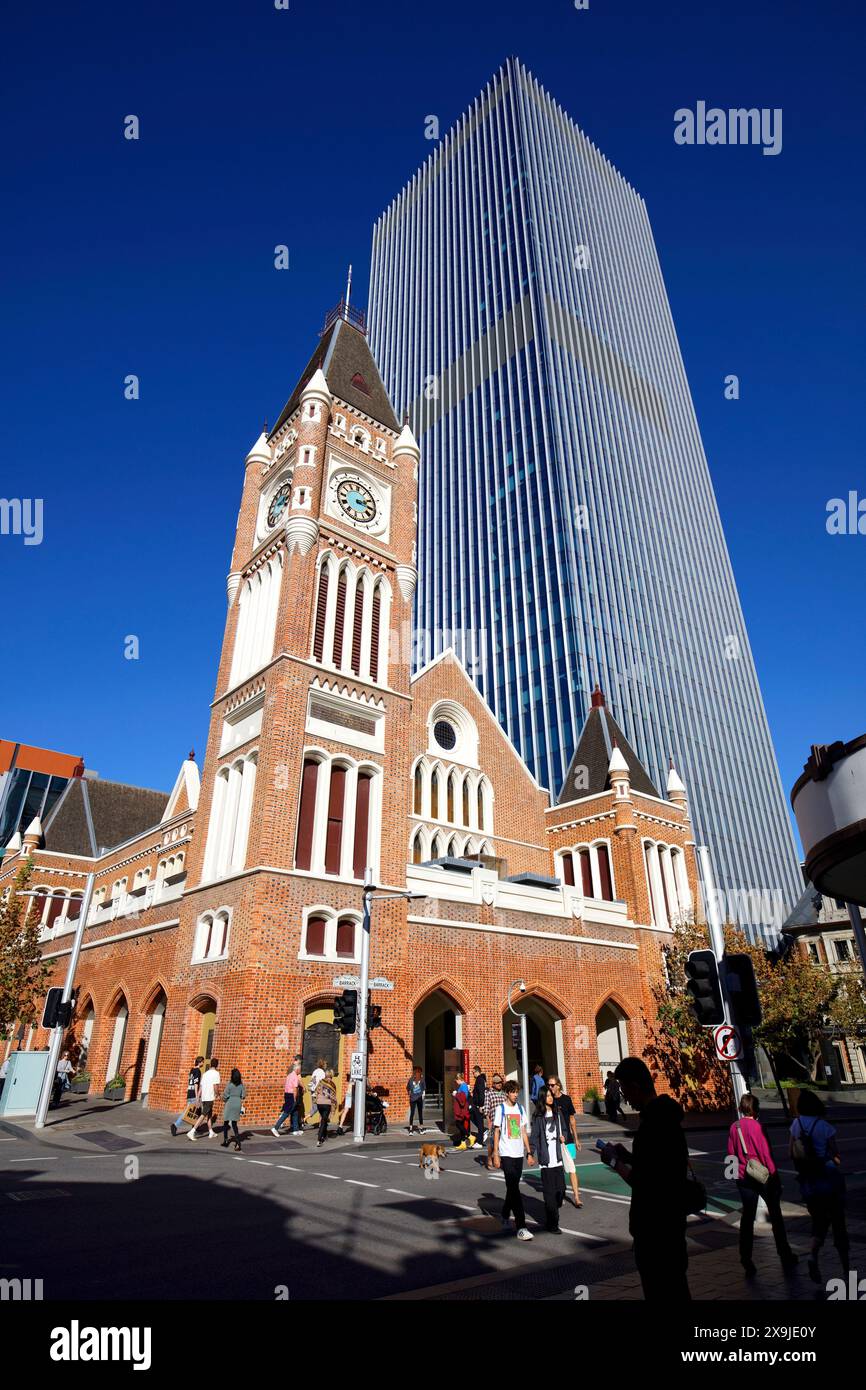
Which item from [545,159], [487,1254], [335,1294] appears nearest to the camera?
[335,1294]

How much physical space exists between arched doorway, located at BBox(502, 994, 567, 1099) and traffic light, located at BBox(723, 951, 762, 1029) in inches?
736

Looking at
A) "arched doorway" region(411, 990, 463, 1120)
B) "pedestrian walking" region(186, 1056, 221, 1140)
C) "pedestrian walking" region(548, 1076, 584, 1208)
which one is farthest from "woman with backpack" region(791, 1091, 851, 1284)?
"arched doorway" region(411, 990, 463, 1120)

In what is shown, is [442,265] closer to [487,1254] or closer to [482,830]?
[482,830]

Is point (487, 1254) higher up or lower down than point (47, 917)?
lower down

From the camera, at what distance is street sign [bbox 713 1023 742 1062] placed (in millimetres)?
9844

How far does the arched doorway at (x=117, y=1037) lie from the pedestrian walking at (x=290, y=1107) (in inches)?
511

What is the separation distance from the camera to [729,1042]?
10.0 meters

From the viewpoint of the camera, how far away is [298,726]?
24.4m

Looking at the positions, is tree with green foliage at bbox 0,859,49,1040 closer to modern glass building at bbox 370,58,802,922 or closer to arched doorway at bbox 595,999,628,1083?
arched doorway at bbox 595,999,628,1083

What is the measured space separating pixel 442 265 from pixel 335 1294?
123 m

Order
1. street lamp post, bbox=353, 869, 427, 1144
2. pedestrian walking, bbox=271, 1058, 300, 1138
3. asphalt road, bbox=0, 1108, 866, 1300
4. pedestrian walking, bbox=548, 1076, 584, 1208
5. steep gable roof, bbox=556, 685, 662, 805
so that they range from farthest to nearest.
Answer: steep gable roof, bbox=556, 685, 662, 805 < pedestrian walking, bbox=271, 1058, 300, 1138 < street lamp post, bbox=353, 869, 427, 1144 < pedestrian walking, bbox=548, 1076, 584, 1208 < asphalt road, bbox=0, 1108, 866, 1300

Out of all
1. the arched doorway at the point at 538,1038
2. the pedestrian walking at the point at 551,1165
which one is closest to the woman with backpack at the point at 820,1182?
the pedestrian walking at the point at 551,1165

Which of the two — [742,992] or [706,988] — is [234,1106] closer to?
[706,988]
